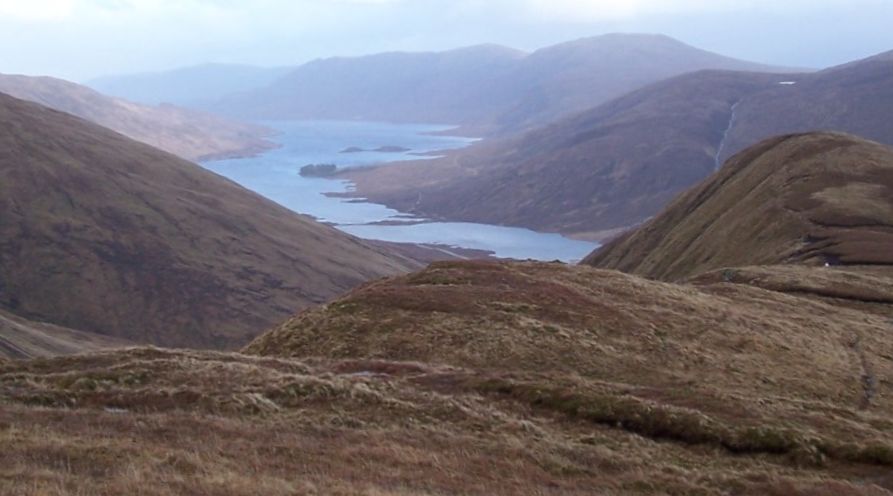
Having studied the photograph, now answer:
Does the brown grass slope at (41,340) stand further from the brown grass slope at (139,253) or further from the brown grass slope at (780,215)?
the brown grass slope at (780,215)

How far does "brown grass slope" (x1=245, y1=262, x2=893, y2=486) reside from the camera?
88.7 ft

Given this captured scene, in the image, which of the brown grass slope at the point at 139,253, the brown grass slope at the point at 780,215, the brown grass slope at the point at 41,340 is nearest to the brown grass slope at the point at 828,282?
the brown grass slope at the point at 780,215

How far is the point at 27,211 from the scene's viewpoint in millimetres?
157250

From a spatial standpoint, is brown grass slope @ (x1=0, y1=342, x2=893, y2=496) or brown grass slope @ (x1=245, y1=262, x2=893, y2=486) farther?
brown grass slope @ (x1=245, y1=262, x2=893, y2=486)

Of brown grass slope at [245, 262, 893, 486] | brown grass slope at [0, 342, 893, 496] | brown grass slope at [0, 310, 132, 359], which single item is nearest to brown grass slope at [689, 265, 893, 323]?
brown grass slope at [245, 262, 893, 486]

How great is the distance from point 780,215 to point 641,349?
190ft

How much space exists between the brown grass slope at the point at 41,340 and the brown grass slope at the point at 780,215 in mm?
62301

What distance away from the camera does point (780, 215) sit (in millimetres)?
91188

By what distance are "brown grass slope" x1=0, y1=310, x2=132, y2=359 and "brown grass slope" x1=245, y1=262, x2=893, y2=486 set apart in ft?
128

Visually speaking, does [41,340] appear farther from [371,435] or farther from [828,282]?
[371,435]

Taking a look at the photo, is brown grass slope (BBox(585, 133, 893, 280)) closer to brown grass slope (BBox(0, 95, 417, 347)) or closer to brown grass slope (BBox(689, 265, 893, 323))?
brown grass slope (BBox(689, 265, 893, 323))

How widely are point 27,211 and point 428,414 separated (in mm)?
152579

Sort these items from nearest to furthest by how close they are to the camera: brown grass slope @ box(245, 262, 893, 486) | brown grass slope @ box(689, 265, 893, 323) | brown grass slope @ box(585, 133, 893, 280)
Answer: brown grass slope @ box(245, 262, 893, 486), brown grass slope @ box(689, 265, 893, 323), brown grass slope @ box(585, 133, 893, 280)

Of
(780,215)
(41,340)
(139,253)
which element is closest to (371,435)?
(780,215)
